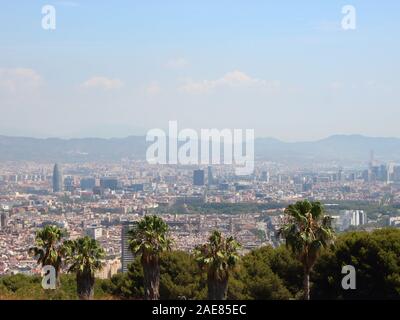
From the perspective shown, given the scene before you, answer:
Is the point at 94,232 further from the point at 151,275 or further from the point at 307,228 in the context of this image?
the point at 307,228

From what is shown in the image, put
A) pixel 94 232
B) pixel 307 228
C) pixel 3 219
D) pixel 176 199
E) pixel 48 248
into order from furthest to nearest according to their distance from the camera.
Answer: pixel 176 199, pixel 3 219, pixel 94 232, pixel 48 248, pixel 307 228

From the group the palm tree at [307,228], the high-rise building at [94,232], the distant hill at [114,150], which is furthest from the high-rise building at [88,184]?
the palm tree at [307,228]

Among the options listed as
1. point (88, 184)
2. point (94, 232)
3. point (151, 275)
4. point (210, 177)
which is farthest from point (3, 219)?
point (151, 275)

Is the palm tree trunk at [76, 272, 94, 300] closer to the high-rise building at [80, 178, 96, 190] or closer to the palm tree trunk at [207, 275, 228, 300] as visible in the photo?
the palm tree trunk at [207, 275, 228, 300]

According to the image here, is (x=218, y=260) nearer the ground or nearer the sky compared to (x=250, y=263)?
nearer the sky

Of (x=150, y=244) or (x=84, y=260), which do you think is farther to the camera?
(x=84, y=260)

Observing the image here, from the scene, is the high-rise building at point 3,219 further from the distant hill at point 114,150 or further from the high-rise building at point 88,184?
the distant hill at point 114,150
